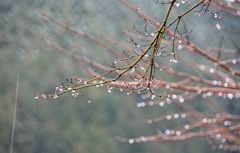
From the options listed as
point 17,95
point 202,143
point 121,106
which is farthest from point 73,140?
point 202,143

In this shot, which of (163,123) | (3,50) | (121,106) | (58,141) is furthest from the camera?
(163,123)

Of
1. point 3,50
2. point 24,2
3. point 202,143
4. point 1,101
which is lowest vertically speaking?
point 202,143

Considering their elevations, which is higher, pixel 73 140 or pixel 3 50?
pixel 3 50

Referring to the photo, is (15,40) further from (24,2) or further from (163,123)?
(163,123)

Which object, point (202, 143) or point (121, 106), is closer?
point (121, 106)

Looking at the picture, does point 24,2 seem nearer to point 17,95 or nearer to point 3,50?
point 3,50

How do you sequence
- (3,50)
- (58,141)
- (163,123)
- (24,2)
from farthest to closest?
(163,123) → (58,141) → (3,50) → (24,2)

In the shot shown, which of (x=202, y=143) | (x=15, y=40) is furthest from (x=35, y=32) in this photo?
(x=202, y=143)
